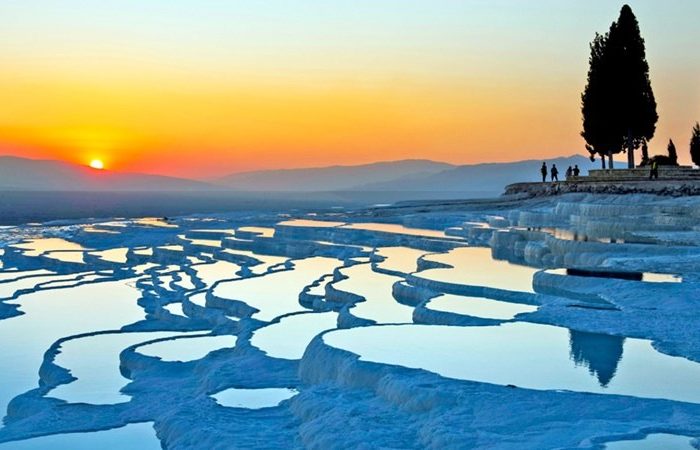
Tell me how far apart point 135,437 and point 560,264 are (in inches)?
516

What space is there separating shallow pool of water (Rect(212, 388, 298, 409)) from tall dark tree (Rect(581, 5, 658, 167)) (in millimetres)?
36376

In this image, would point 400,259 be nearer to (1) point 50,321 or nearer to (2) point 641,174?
(1) point 50,321

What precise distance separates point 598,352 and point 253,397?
14.8 ft

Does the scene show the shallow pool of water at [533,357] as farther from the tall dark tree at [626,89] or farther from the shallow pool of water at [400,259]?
the tall dark tree at [626,89]

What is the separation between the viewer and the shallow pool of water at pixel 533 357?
9.77m

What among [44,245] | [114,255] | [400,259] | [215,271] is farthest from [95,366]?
[44,245]

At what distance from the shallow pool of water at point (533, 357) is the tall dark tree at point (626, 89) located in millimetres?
33235

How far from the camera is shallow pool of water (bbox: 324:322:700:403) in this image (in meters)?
9.77

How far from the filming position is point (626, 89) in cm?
4350

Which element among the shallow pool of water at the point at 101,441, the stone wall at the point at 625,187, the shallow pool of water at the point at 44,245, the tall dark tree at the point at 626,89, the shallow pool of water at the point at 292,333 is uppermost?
the tall dark tree at the point at 626,89

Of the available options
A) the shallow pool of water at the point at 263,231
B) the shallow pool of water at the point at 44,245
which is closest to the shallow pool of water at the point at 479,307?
the shallow pool of water at the point at 44,245

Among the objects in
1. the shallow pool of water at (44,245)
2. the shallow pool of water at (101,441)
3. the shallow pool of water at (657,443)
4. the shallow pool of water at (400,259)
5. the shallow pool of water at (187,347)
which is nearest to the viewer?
the shallow pool of water at (657,443)

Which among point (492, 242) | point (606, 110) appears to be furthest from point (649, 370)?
point (606, 110)

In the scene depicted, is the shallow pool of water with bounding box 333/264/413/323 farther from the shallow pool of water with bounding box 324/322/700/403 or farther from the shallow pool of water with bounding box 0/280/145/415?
the shallow pool of water with bounding box 0/280/145/415
